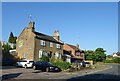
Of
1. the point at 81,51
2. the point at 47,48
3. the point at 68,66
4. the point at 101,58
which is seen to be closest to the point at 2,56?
the point at 47,48

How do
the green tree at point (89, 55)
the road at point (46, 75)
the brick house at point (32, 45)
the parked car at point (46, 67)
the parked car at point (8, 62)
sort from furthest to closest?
the green tree at point (89, 55), the brick house at point (32, 45), the parked car at point (8, 62), the parked car at point (46, 67), the road at point (46, 75)

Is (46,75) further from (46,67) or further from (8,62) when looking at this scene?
(8,62)

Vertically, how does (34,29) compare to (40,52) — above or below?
above

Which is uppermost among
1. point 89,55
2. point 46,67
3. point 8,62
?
point 89,55

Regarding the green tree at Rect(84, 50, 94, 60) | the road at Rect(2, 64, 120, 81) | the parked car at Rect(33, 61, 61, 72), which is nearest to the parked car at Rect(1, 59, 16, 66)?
the parked car at Rect(33, 61, 61, 72)

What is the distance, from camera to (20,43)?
6175cm

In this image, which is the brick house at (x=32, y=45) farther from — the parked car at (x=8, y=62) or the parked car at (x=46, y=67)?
the parked car at (x=46, y=67)

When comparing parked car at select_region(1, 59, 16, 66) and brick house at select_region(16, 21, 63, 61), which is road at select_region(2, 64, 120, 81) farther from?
brick house at select_region(16, 21, 63, 61)

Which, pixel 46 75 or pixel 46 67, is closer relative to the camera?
pixel 46 75

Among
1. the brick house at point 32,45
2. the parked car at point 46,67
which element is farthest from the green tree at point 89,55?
the parked car at point 46,67

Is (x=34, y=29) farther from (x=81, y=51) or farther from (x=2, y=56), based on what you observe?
(x=81, y=51)

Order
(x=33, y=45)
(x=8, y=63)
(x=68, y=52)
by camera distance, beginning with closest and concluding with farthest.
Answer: (x=8, y=63) → (x=33, y=45) → (x=68, y=52)

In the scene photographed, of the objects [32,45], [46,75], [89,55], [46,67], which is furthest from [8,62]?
[89,55]

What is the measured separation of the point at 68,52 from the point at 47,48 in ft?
71.0
